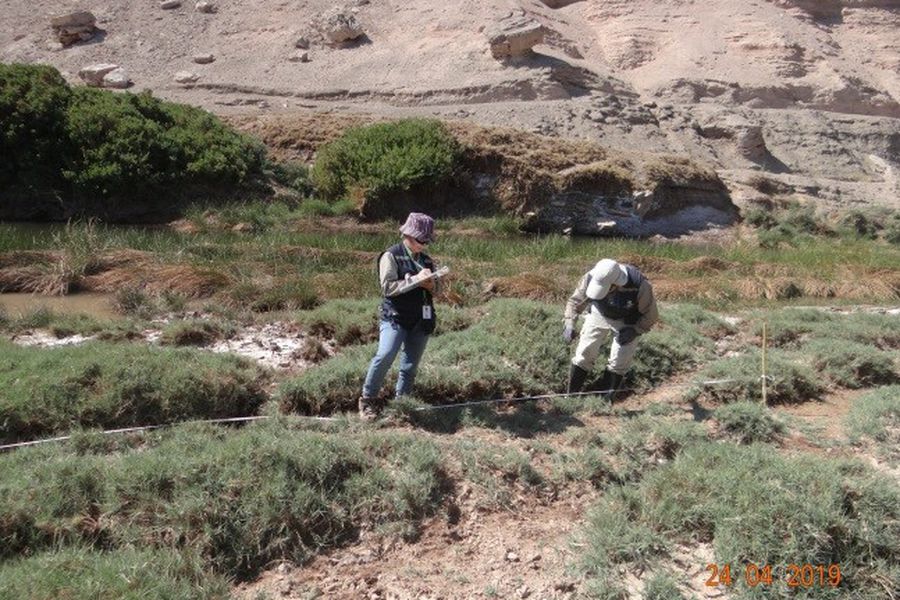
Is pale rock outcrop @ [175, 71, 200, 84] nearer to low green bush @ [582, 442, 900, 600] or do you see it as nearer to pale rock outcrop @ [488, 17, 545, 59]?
pale rock outcrop @ [488, 17, 545, 59]

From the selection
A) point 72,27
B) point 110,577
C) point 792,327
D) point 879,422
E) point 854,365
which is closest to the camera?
point 110,577

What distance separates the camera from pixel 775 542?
14.4 feet

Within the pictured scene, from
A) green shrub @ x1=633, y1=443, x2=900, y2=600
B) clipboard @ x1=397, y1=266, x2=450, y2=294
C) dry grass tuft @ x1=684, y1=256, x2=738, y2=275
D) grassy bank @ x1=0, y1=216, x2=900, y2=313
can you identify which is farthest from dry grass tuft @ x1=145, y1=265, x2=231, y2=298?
dry grass tuft @ x1=684, y1=256, x2=738, y2=275

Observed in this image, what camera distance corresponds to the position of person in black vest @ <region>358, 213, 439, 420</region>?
19.2 feet

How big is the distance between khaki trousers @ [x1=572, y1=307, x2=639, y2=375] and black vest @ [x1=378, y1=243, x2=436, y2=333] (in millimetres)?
1642

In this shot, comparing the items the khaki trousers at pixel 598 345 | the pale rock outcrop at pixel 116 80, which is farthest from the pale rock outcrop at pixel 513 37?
the khaki trousers at pixel 598 345

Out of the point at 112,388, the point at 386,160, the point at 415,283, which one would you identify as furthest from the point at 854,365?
the point at 386,160

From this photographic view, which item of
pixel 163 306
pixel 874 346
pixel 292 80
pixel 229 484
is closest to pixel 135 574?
pixel 229 484

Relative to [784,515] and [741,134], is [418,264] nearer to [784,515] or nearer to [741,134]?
[784,515]

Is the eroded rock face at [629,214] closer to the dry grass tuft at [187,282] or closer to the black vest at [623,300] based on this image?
the dry grass tuft at [187,282]

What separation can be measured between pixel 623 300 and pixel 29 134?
55.9 feet

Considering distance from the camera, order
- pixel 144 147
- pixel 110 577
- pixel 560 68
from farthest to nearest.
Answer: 1. pixel 560 68
2. pixel 144 147
3. pixel 110 577

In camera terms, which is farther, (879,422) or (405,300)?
(879,422)

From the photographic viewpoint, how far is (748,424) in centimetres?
641
